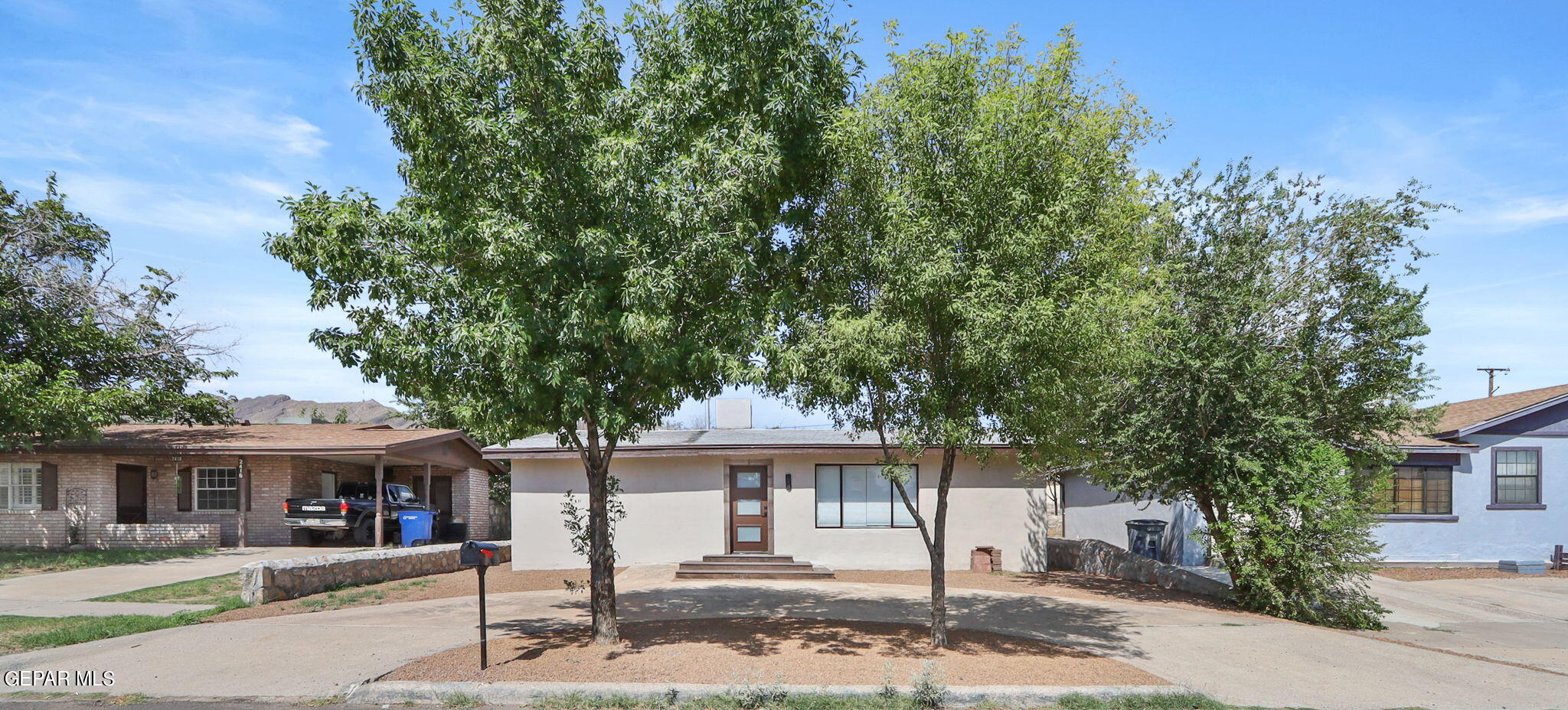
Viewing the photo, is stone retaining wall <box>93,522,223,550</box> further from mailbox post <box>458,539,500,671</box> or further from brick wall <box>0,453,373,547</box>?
mailbox post <box>458,539,500,671</box>

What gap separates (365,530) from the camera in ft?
74.7

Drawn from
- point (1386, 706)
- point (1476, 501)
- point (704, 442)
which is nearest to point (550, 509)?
point (704, 442)

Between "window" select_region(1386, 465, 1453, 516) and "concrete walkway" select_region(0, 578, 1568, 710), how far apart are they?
10951mm

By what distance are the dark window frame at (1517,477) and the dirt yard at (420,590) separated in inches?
810

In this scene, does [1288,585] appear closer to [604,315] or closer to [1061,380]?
[1061,380]

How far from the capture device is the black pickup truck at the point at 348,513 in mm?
21859

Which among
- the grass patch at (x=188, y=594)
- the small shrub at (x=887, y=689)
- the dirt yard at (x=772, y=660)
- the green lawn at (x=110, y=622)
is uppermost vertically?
the small shrub at (x=887, y=689)

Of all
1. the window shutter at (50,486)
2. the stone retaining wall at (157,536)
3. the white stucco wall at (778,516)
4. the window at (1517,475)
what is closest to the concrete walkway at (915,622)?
the white stucco wall at (778,516)

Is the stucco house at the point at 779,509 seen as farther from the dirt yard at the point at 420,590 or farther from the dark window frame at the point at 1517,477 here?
A: the dark window frame at the point at 1517,477

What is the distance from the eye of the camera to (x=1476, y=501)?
21.2 m

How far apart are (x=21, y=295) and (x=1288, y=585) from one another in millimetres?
28662

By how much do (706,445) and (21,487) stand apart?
60.4 ft

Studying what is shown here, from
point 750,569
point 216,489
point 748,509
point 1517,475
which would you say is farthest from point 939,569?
point 216,489

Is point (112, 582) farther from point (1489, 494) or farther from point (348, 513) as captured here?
point (1489, 494)
